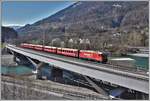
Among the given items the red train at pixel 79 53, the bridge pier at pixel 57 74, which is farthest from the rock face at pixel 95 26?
the bridge pier at pixel 57 74

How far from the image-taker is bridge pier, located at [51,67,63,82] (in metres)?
10.8

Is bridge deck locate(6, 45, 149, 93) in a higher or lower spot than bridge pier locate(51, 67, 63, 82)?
higher

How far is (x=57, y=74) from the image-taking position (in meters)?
11.0

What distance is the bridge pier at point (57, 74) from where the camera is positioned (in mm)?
10812

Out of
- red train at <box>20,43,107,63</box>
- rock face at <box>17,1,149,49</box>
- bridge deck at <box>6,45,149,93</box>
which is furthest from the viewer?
rock face at <box>17,1,149,49</box>

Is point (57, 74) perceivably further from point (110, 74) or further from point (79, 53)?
point (110, 74)

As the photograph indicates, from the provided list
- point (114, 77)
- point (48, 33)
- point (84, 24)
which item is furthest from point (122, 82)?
point (84, 24)

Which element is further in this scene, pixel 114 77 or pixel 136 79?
pixel 114 77

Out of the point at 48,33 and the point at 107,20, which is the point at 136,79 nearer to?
the point at 48,33

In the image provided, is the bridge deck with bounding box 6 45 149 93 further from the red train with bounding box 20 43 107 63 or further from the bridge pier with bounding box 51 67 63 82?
the bridge pier with bounding box 51 67 63 82

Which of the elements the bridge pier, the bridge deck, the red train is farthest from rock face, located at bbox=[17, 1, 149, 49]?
the bridge deck

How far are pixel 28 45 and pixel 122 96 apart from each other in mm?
5104

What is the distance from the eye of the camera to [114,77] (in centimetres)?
552

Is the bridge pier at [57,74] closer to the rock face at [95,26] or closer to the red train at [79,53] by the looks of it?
the red train at [79,53]
